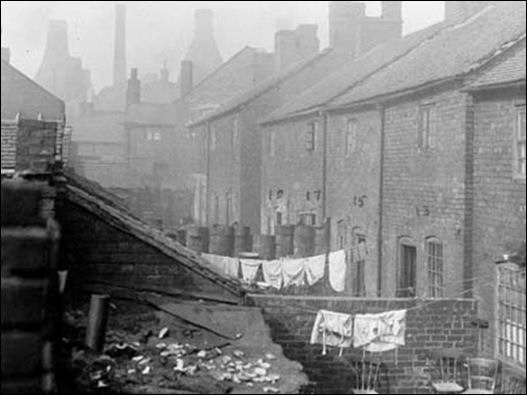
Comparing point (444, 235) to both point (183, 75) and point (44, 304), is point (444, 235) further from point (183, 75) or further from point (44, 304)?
point (183, 75)

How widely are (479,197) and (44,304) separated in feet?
39.1

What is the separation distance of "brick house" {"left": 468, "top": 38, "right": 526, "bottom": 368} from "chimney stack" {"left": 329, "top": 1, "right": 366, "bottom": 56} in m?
19.0

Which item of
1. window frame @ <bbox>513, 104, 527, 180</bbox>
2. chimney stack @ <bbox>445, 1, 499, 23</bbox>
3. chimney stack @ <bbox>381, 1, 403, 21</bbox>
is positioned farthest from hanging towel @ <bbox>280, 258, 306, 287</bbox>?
chimney stack @ <bbox>381, 1, 403, 21</bbox>

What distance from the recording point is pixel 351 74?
28.7 metres

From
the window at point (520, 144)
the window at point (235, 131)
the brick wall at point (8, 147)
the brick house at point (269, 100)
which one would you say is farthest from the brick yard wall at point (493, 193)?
the window at point (235, 131)

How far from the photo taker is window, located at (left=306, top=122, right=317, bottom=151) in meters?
26.5

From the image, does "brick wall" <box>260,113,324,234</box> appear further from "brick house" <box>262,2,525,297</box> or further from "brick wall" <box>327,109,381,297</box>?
"brick wall" <box>327,109,381,297</box>

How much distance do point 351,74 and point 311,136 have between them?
12.4 ft

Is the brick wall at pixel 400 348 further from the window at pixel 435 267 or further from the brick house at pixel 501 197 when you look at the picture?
the window at pixel 435 267

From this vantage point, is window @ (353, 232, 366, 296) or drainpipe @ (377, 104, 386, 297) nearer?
drainpipe @ (377, 104, 386, 297)

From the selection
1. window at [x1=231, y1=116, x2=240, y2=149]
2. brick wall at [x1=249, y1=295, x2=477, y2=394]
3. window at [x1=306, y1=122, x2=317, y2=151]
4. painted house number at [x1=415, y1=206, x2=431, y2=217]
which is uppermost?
window at [x1=231, y1=116, x2=240, y2=149]

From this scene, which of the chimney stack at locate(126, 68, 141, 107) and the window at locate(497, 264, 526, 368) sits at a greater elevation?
the chimney stack at locate(126, 68, 141, 107)

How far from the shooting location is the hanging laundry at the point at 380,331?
13.1m

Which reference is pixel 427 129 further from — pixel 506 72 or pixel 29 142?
pixel 29 142
